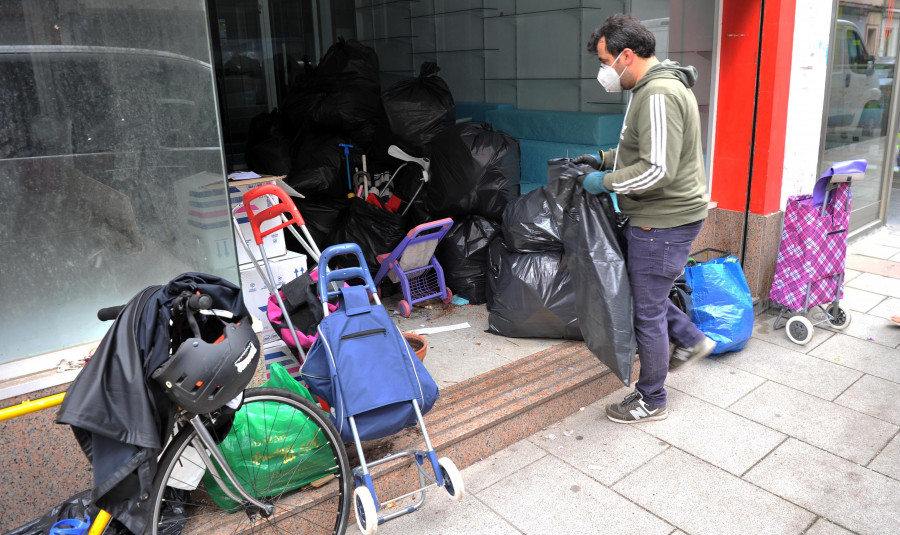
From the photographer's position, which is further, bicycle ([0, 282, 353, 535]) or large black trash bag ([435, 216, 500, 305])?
large black trash bag ([435, 216, 500, 305])

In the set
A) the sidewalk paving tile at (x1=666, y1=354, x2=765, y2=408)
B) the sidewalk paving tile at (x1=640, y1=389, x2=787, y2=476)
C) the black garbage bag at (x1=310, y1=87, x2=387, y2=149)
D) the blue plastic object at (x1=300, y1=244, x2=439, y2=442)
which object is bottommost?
the sidewalk paving tile at (x1=640, y1=389, x2=787, y2=476)

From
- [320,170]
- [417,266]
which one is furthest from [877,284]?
[320,170]

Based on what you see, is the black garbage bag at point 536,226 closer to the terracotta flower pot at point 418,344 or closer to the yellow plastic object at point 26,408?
the terracotta flower pot at point 418,344

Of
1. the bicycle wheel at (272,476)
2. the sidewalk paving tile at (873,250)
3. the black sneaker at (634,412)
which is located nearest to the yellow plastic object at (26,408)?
the bicycle wheel at (272,476)

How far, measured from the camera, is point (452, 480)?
2.45 m

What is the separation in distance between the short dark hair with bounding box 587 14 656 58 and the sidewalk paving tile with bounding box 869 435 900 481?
2.10 meters

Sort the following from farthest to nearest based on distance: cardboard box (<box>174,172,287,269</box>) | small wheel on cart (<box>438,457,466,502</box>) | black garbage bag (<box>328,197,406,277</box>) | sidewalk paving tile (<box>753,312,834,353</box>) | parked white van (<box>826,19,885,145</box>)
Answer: parked white van (<box>826,19,885,145</box>) < black garbage bag (<box>328,197,406,277</box>) < sidewalk paving tile (<box>753,312,834,353</box>) < cardboard box (<box>174,172,287,269</box>) < small wheel on cart (<box>438,457,466,502</box>)

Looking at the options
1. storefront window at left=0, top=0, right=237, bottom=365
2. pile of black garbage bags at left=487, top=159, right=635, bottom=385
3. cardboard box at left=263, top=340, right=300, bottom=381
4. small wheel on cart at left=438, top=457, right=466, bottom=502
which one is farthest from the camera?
cardboard box at left=263, top=340, right=300, bottom=381

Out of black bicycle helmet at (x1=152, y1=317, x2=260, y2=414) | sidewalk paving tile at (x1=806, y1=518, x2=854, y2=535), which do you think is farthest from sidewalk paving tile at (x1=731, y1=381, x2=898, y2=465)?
black bicycle helmet at (x1=152, y1=317, x2=260, y2=414)

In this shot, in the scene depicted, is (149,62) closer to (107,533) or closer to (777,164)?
(107,533)

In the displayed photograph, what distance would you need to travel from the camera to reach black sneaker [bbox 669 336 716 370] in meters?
3.50

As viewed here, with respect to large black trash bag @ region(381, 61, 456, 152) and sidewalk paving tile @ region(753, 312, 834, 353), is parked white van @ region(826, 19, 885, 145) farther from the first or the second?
large black trash bag @ region(381, 61, 456, 152)

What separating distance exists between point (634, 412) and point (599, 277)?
2.50 feet

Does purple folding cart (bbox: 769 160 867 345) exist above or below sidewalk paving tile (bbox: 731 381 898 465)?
above
